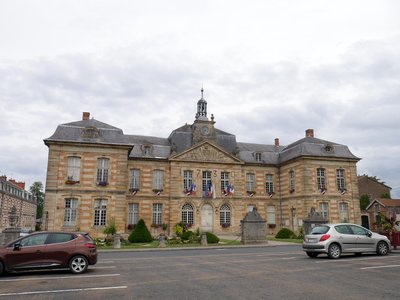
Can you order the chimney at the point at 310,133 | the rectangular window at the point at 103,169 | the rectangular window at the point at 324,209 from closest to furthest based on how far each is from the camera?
the rectangular window at the point at 103,169, the rectangular window at the point at 324,209, the chimney at the point at 310,133

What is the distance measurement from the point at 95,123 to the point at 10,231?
46.7 feet

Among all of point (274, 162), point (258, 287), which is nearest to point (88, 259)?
point (258, 287)

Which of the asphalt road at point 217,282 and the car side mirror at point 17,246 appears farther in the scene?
the car side mirror at point 17,246

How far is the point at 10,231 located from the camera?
1966cm

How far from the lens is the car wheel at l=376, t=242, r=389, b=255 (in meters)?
14.3

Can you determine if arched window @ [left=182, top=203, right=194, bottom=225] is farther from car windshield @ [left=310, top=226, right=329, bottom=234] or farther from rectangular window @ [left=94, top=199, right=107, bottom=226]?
car windshield @ [left=310, top=226, right=329, bottom=234]

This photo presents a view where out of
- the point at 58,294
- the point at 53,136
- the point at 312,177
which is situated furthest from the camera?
the point at 312,177

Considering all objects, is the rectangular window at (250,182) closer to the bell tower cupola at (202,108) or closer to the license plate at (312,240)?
the bell tower cupola at (202,108)

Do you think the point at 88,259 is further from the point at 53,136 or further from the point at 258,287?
the point at 53,136

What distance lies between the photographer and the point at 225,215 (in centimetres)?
3531

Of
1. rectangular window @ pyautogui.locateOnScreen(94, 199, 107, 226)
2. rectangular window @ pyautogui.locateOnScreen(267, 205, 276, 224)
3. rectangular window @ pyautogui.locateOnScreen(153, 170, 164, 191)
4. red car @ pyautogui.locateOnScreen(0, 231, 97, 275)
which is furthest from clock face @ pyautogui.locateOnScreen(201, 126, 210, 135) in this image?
red car @ pyautogui.locateOnScreen(0, 231, 97, 275)

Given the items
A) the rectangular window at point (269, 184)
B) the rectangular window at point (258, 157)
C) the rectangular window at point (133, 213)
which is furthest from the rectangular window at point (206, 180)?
the rectangular window at point (269, 184)

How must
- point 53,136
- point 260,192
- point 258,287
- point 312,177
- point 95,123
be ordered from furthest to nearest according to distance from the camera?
point 260,192 → point 312,177 → point 95,123 → point 53,136 → point 258,287

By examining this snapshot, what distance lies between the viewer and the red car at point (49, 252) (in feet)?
33.7
